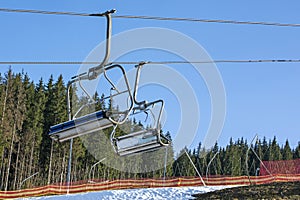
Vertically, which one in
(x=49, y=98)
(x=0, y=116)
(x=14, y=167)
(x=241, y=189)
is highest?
(x=49, y=98)

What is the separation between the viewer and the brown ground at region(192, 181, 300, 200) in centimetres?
1521

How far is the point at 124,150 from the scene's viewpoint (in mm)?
8203

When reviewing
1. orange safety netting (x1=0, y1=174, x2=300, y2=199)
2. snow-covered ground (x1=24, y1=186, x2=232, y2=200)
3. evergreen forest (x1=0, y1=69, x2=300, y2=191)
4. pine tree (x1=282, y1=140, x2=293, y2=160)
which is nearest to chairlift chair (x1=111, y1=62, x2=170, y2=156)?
snow-covered ground (x1=24, y1=186, x2=232, y2=200)

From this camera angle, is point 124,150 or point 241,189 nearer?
point 124,150

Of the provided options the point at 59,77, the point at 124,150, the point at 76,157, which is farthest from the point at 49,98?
the point at 124,150

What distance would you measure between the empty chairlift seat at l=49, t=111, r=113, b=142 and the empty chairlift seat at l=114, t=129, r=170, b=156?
137 centimetres

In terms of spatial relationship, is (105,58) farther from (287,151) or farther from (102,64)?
(287,151)

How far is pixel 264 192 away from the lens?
15.7 m

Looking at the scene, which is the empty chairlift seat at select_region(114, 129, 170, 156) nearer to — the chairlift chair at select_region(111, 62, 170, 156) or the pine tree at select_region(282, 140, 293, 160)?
the chairlift chair at select_region(111, 62, 170, 156)

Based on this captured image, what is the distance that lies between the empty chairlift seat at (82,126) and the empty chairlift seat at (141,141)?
137cm

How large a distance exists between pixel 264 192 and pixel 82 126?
1021 centimetres

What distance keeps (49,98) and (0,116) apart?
33.9 ft

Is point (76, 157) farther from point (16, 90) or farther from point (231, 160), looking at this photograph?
point (231, 160)

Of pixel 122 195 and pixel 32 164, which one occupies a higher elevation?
pixel 32 164
